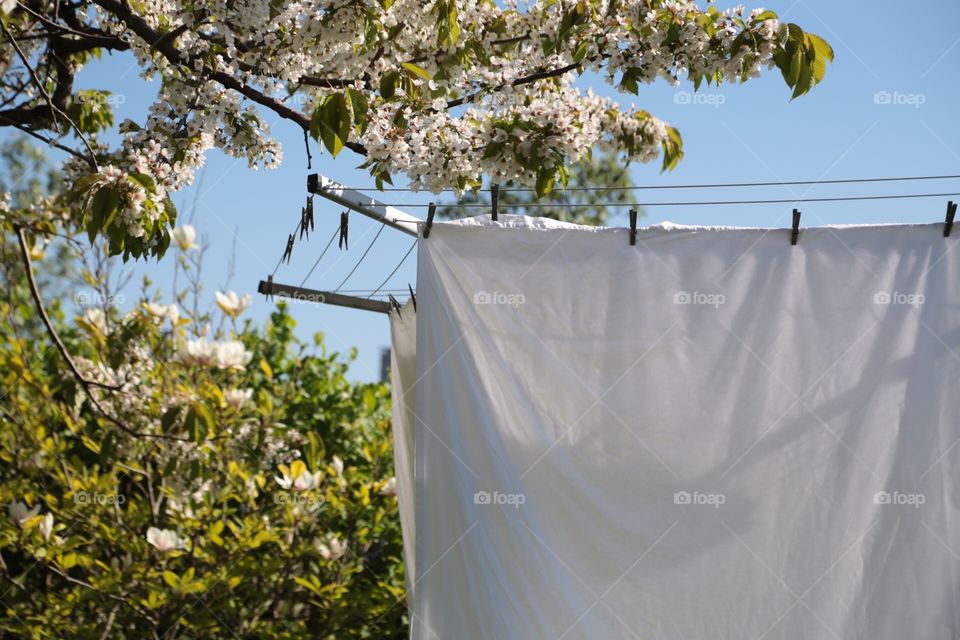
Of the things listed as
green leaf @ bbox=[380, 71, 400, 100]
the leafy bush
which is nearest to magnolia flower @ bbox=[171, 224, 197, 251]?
the leafy bush

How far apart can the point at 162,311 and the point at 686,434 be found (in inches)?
82.7

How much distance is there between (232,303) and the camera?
358 cm

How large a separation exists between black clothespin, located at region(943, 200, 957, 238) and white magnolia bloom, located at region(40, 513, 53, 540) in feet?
10.0

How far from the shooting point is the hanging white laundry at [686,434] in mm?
2090

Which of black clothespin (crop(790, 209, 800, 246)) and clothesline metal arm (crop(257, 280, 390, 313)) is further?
clothesline metal arm (crop(257, 280, 390, 313))

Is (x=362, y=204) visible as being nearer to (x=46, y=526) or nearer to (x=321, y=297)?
(x=321, y=297)

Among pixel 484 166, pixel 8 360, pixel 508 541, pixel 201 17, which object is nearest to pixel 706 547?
pixel 508 541

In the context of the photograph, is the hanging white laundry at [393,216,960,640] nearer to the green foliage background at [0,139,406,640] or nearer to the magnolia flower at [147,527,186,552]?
the green foliage background at [0,139,406,640]

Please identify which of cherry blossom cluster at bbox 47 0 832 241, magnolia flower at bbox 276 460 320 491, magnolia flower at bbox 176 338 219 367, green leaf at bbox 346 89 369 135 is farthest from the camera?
magnolia flower at bbox 276 460 320 491

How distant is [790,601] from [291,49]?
6.44 ft

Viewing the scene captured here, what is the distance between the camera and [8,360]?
371 cm

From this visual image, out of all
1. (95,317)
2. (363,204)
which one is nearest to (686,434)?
(363,204)

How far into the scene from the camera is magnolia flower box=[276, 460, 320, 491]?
3.44m

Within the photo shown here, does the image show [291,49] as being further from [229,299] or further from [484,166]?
[229,299]
